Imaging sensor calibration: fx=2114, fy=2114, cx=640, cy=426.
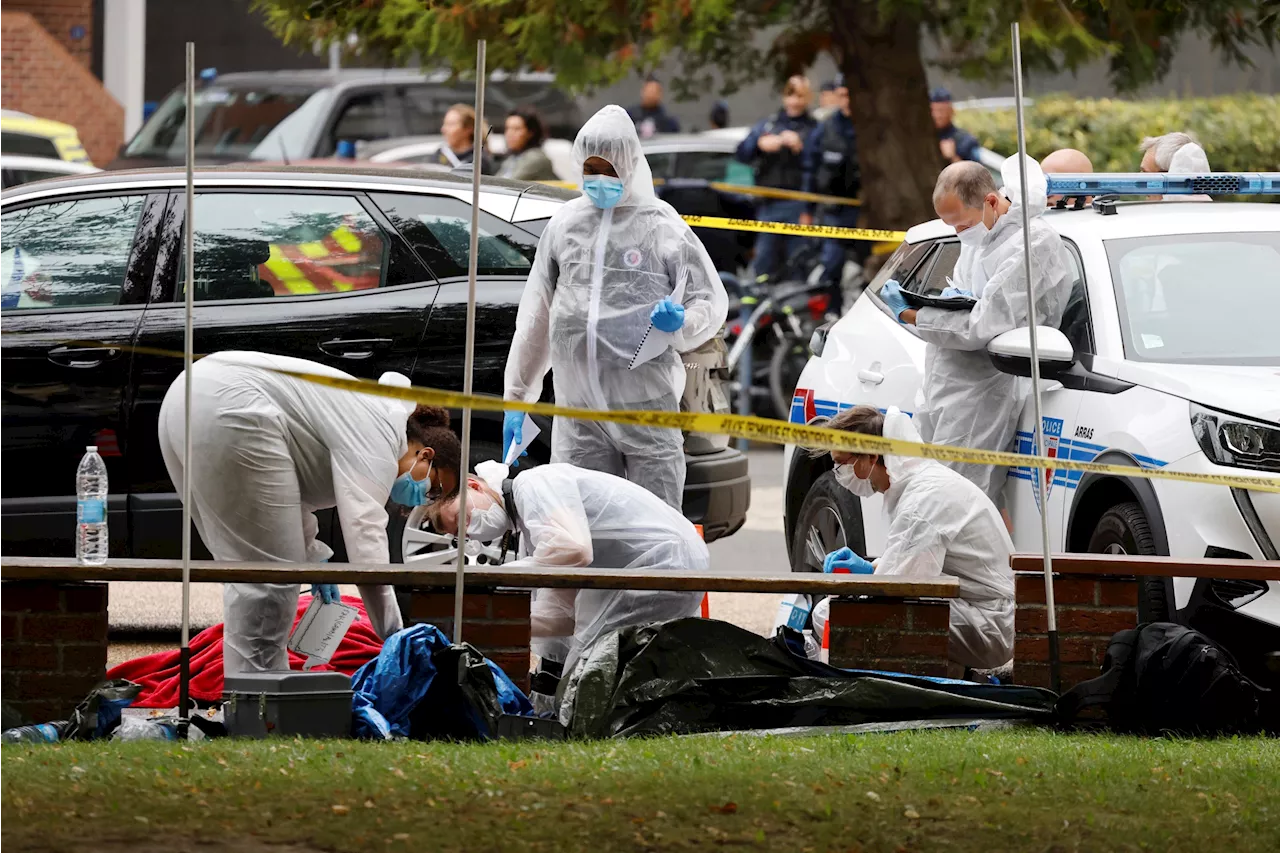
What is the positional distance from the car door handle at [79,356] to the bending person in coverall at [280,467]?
141cm

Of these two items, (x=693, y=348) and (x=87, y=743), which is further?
(x=693, y=348)

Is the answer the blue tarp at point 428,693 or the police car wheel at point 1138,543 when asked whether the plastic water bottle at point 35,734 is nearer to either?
the blue tarp at point 428,693

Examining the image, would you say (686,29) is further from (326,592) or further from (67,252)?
(326,592)

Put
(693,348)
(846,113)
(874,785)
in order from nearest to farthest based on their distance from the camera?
(874,785), (693,348), (846,113)

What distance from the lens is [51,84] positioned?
90.6ft

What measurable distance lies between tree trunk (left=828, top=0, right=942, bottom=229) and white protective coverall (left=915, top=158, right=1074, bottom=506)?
8.01 m

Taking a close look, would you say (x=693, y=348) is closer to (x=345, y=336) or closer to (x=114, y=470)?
(x=345, y=336)

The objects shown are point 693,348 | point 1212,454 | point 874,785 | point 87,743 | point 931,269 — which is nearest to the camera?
point 874,785

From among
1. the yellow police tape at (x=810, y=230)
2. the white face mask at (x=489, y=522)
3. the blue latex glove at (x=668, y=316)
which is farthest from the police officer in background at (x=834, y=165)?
the white face mask at (x=489, y=522)

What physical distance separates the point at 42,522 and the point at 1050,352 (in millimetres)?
3832

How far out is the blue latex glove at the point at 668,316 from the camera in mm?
7605

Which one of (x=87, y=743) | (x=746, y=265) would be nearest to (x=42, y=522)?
(x=87, y=743)

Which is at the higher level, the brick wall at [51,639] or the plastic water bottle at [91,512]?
the plastic water bottle at [91,512]

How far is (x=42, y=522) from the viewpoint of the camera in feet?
26.5
